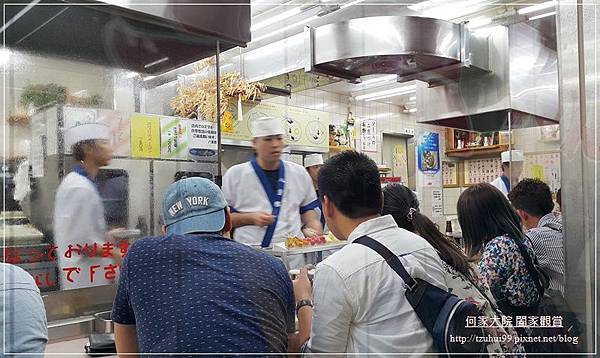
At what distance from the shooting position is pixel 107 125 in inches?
46.9

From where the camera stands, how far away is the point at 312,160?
1097 mm

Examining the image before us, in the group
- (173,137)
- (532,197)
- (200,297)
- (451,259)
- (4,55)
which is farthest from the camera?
(173,137)

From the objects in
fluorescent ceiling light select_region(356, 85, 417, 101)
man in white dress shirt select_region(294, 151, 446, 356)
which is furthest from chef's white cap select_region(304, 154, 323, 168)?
man in white dress shirt select_region(294, 151, 446, 356)

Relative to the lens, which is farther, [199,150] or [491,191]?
[199,150]

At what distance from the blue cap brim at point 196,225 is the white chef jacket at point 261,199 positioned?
1.68 feet

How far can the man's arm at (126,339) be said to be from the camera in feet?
2.41

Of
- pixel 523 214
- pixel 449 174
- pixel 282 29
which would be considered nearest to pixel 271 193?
pixel 282 29

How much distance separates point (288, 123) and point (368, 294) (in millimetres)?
558

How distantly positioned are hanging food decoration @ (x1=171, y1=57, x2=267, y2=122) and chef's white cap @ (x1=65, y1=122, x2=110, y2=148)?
7.8 inches

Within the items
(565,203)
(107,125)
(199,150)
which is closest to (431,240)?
(565,203)

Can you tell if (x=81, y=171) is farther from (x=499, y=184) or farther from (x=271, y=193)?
(x=499, y=184)

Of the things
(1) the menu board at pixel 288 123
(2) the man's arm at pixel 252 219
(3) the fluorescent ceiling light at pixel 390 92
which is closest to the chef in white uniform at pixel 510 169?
(3) the fluorescent ceiling light at pixel 390 92

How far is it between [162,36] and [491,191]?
3.04 feet

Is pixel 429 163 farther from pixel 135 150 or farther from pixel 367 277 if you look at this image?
pixel 135 150
